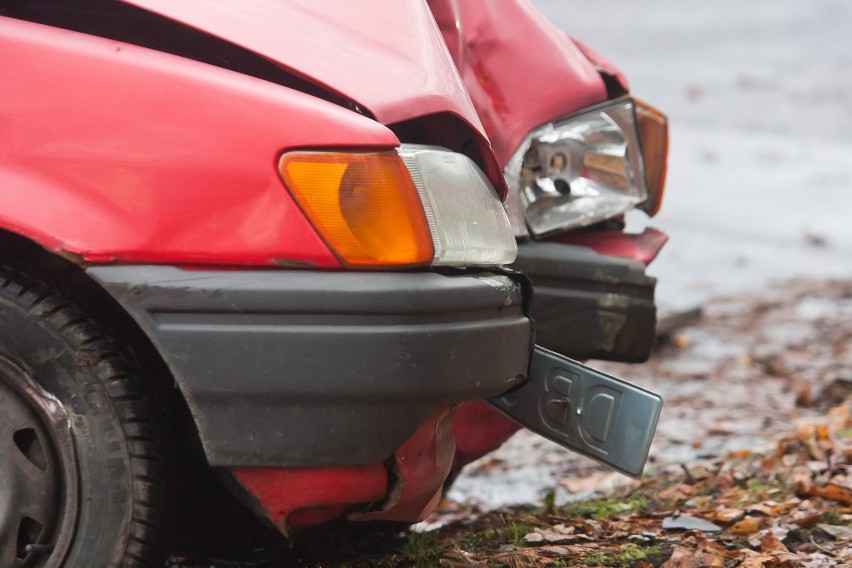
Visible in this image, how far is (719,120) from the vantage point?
1281 centimetres

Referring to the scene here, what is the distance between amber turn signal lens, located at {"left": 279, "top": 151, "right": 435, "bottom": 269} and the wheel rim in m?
0.60

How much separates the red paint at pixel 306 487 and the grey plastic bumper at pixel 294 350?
0.04 meters

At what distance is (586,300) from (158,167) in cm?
120

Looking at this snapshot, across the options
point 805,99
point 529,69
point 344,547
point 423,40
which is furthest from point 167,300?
point 805,99

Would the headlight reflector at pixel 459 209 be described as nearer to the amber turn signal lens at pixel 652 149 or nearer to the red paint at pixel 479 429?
the red paint at pixel 479 429

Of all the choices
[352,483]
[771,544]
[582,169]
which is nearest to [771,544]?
[771,544]

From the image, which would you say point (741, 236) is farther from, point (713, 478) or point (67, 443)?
point (67, 443)

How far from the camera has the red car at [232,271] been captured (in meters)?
1.78

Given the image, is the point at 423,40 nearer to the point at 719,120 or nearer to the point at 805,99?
the point at 719,120

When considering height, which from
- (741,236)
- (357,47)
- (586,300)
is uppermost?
(357,47)

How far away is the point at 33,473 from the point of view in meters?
1.91

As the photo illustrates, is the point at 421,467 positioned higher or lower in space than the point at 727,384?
higher

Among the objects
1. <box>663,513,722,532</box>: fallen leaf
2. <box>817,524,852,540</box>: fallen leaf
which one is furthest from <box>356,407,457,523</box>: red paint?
<box>817,524,852,540</box>: fallen leaf

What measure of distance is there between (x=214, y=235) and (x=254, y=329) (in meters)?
0.18
